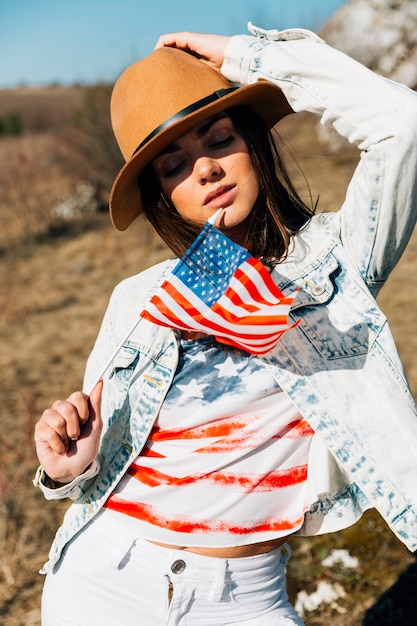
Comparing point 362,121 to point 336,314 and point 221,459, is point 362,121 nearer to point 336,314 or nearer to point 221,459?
point 336,314

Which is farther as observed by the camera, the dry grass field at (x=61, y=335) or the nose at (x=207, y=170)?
the dry grass field at (x=61, y=335)

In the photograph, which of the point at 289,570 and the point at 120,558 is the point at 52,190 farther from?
the point at 120,558

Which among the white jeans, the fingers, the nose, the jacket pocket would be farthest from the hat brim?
the white jeans

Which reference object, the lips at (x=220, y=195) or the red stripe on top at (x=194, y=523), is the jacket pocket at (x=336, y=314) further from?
the red stripe on top at (x=194, y=523)

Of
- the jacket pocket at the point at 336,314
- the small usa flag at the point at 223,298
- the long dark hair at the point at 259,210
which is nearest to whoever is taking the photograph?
the small usa flag at the point at 223,298

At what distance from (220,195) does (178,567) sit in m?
0.96

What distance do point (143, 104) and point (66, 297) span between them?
7064mm

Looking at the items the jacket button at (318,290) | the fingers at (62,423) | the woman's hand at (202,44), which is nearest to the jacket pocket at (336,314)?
the jacket button at (318,290)

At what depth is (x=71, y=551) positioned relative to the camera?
6.49ft

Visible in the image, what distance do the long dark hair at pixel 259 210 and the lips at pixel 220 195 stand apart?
108mm

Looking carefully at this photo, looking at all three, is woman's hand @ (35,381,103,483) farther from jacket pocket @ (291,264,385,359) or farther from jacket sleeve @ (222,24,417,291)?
jacket sleeve @ (222,24,417,291)

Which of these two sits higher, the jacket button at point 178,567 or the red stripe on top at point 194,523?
the red stripe on top at point 194,523

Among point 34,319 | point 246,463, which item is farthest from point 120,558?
point 34,319

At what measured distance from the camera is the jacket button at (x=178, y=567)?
179cm
